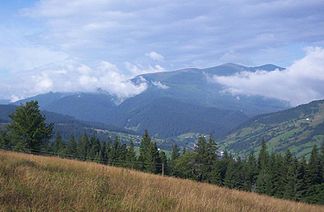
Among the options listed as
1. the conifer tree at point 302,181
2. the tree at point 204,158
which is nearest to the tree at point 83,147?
the tree at point 204,158

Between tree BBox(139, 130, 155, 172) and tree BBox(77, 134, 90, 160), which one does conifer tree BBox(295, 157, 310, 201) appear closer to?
tree BBox(139, 130, 155, 172)

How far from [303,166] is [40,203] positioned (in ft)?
267

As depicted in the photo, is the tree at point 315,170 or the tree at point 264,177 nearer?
the tree at point 264,177

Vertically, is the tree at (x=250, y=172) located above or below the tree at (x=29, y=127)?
below

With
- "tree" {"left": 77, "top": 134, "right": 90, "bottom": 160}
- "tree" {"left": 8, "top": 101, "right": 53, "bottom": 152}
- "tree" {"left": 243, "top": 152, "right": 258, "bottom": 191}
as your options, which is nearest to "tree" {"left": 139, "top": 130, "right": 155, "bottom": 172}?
"tree" {"left": 77, "top": 134, "right": 90, "bottom": 160}

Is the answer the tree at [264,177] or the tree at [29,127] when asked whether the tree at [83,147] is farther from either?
the tree at [29,127]

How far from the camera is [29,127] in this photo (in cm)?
4891

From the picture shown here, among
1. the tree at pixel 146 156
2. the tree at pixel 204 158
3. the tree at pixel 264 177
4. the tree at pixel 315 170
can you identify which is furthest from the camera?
the tree at pixel 315 170

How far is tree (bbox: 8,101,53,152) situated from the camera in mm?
48250

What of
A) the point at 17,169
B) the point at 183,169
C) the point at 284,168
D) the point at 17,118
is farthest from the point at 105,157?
the point at 17,169

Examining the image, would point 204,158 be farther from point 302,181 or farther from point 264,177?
point 302,181

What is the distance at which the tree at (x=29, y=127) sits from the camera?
48.2 m

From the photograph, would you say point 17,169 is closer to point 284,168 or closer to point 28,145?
point 28,145

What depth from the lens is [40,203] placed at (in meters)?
6.39
